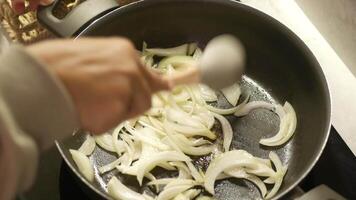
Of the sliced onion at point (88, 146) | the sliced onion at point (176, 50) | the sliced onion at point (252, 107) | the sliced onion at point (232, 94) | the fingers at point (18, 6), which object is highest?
the fingers at point (18, 6)

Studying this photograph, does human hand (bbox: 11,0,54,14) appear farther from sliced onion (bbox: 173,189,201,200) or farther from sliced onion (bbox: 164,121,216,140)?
sliced onion (bbox: 173,189,201,200)

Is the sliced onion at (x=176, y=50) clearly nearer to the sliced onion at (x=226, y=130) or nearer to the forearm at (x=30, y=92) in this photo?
the sliced onion at (x=226, y=130)

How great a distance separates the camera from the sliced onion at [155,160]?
0.77m

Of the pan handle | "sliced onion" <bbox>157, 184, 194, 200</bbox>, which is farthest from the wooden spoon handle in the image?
the pan handle

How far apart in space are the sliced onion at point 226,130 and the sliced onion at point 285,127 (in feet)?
0.19

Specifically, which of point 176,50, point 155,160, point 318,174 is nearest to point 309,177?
point 318,174

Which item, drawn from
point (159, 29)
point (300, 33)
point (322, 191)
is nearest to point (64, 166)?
point (159, 29)

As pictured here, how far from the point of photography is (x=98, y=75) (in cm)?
39

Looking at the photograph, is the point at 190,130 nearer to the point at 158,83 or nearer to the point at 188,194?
the point at 188,194

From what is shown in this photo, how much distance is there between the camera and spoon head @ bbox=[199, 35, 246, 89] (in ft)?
1.79

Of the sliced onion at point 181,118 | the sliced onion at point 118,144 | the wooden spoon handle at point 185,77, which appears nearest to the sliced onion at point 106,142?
the sliced onion at point 118,144

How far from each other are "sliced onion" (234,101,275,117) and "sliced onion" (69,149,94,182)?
28 centimetres

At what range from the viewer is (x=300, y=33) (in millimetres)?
1018

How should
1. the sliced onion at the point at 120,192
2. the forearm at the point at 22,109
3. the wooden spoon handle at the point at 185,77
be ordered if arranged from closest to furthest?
1. the forearm at the point at 22,109
2. the wooden spoon handle at the point at 185,77
3. the sliced onion at the point at 120,192
